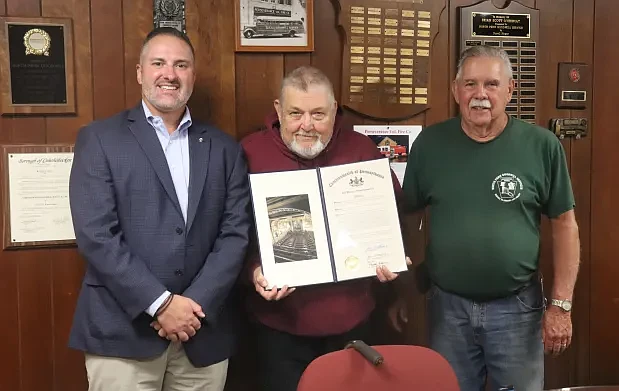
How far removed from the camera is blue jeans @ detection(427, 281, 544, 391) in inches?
78.8

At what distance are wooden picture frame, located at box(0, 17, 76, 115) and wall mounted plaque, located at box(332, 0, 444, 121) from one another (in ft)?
3.25

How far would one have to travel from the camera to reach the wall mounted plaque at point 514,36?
2.45 metres

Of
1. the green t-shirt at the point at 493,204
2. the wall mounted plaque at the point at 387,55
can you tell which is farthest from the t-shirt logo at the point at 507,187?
the wall mounted plaque at the point at 387,55

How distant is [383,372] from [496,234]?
754 millimetres

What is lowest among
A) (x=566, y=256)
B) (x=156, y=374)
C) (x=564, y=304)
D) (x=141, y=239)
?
(x=156, y=374)

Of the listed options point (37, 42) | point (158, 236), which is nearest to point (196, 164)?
point (158, 236)

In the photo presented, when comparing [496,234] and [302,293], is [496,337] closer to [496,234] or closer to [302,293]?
[496,234]

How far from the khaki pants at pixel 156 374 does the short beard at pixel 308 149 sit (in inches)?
27.3

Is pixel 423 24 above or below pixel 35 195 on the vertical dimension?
above

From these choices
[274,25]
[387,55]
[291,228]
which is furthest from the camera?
[387,55]

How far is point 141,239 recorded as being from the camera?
Answer: 1.74m

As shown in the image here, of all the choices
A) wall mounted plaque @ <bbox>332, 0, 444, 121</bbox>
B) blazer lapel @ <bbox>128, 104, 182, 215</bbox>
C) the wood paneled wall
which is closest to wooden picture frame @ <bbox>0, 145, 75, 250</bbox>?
the wood paneled wall

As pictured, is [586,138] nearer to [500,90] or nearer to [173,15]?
[500,90]

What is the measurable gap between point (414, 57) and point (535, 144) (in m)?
0.64
